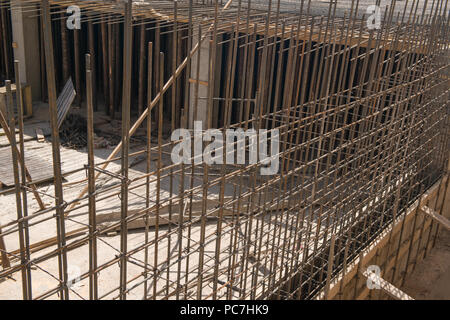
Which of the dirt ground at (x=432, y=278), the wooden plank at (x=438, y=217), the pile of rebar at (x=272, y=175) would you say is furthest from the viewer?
the dirt ground at (x=432, y=278)

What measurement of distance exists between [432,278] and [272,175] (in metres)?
3.00

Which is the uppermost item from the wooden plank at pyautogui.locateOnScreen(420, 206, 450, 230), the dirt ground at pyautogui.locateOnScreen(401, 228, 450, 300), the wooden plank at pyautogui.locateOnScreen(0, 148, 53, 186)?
the wooden plank at pyautogui.locateOnScreen(420, 206, 450, 230)

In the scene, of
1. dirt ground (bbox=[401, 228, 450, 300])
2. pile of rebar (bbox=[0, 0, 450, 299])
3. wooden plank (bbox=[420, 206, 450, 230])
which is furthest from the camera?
dirt ground (bbox=[401, 228, 450, 300])

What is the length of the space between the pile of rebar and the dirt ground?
133cm

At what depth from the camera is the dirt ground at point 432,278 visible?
23.7 feet

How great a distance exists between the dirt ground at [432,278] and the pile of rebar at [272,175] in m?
1.33

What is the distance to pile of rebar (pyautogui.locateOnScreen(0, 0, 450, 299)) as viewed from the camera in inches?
133

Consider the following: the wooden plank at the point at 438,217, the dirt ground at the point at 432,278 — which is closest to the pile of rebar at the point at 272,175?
the wooden plank at the point at 438,217

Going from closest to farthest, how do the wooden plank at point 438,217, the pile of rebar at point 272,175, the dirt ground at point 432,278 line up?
the pile of rebar at point 272,175, the wooden plank at point 438,217, the dirt ground at point 432,278

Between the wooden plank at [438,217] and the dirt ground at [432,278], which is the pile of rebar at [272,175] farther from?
the dirt ground at [432,278]

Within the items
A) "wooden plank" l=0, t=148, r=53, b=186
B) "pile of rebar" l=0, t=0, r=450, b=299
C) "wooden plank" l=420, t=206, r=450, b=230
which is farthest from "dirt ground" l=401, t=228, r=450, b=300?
"wooden plank" l=0, t=148, r=53, b=186

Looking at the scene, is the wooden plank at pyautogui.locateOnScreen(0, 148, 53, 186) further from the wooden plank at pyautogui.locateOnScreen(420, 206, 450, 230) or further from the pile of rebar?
the wooden plank at pyautogui.locateOnScreen(420, 206, 450, 230)

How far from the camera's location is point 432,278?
7590 mm
